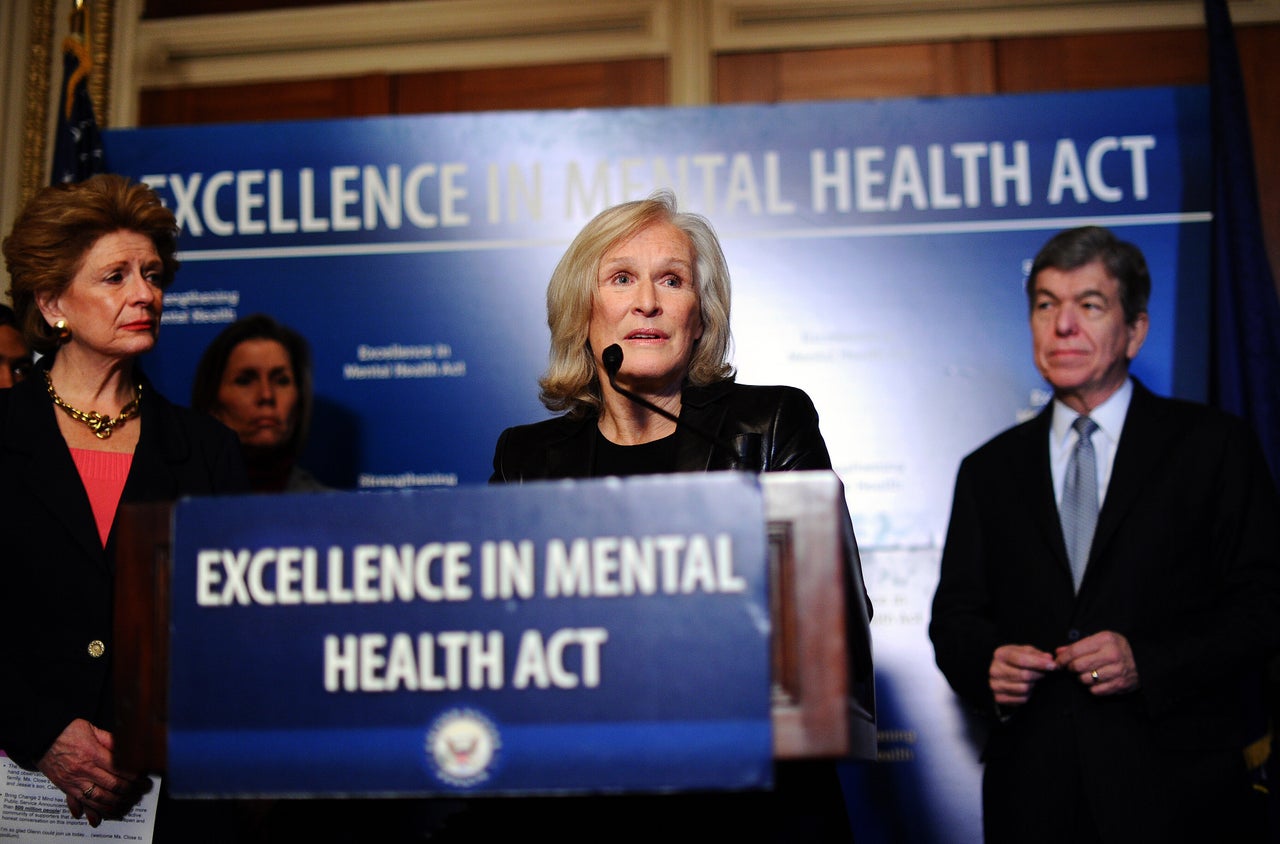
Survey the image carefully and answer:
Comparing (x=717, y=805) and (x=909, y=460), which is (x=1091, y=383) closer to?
(x=909, y=460)

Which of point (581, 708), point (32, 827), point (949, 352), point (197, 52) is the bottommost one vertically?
point (32, 827)

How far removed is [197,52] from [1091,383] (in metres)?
3.30

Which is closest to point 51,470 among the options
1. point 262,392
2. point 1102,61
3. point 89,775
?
point 89,775

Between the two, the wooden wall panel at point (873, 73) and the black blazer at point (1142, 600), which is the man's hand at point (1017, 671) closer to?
the black blazer at point (1142, 600)

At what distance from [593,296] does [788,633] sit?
103 cm

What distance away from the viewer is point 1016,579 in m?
Answer: 2.72

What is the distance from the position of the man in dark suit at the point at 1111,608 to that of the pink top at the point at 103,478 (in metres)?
1.73

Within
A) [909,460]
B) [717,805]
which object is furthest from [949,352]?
[717,805]

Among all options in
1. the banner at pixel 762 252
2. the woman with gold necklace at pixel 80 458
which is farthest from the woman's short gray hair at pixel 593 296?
the banner at pixel 762 252

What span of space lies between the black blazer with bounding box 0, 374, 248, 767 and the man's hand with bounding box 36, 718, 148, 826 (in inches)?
0.9

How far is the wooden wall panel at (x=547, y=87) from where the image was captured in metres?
4.18

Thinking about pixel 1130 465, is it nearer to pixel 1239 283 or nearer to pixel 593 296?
pixel 1239 283

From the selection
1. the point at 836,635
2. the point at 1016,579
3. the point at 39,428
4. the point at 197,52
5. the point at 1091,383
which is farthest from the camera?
the point at 197,52

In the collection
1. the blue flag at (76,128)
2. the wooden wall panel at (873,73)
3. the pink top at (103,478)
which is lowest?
the pink top at (103,478)
